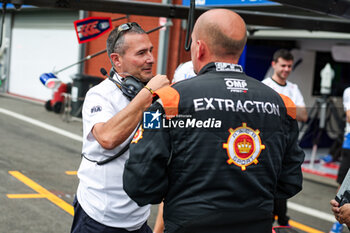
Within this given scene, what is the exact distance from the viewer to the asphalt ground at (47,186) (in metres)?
5.44

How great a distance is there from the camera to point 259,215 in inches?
81.0

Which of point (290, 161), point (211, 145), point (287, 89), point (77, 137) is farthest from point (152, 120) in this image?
point (77, 137)

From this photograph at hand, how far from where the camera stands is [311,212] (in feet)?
22.3

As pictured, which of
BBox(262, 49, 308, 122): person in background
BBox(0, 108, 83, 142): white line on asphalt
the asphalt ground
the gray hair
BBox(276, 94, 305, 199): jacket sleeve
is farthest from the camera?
BBox(0, 108, 83, 142): white line on asphalt

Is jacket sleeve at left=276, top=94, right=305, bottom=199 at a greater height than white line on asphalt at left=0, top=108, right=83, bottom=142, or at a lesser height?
greater

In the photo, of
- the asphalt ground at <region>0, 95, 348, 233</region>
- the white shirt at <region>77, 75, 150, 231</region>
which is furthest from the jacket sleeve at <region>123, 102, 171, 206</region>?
the asphalt ground at <region>0, 95, 348, 233</region>

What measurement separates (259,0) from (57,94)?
341 inches

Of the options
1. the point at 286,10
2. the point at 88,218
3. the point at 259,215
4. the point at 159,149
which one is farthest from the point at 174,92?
the point at 286,10

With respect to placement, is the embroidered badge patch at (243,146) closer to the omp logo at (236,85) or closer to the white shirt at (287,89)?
the omp logo at (236,85)

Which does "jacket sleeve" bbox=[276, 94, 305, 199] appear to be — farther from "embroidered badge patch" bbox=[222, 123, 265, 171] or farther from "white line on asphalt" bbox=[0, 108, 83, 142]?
"white line on asphalt" bbox=[0, 108, 83, 142]

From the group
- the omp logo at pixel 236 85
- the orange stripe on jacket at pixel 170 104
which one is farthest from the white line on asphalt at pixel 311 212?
the orange stripe on jacket at pixel 170 104

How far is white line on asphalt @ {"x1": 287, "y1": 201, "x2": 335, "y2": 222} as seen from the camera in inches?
260

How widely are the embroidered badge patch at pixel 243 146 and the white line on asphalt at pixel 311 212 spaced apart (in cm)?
498

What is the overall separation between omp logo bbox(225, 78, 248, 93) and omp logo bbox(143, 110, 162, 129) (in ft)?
1.07
